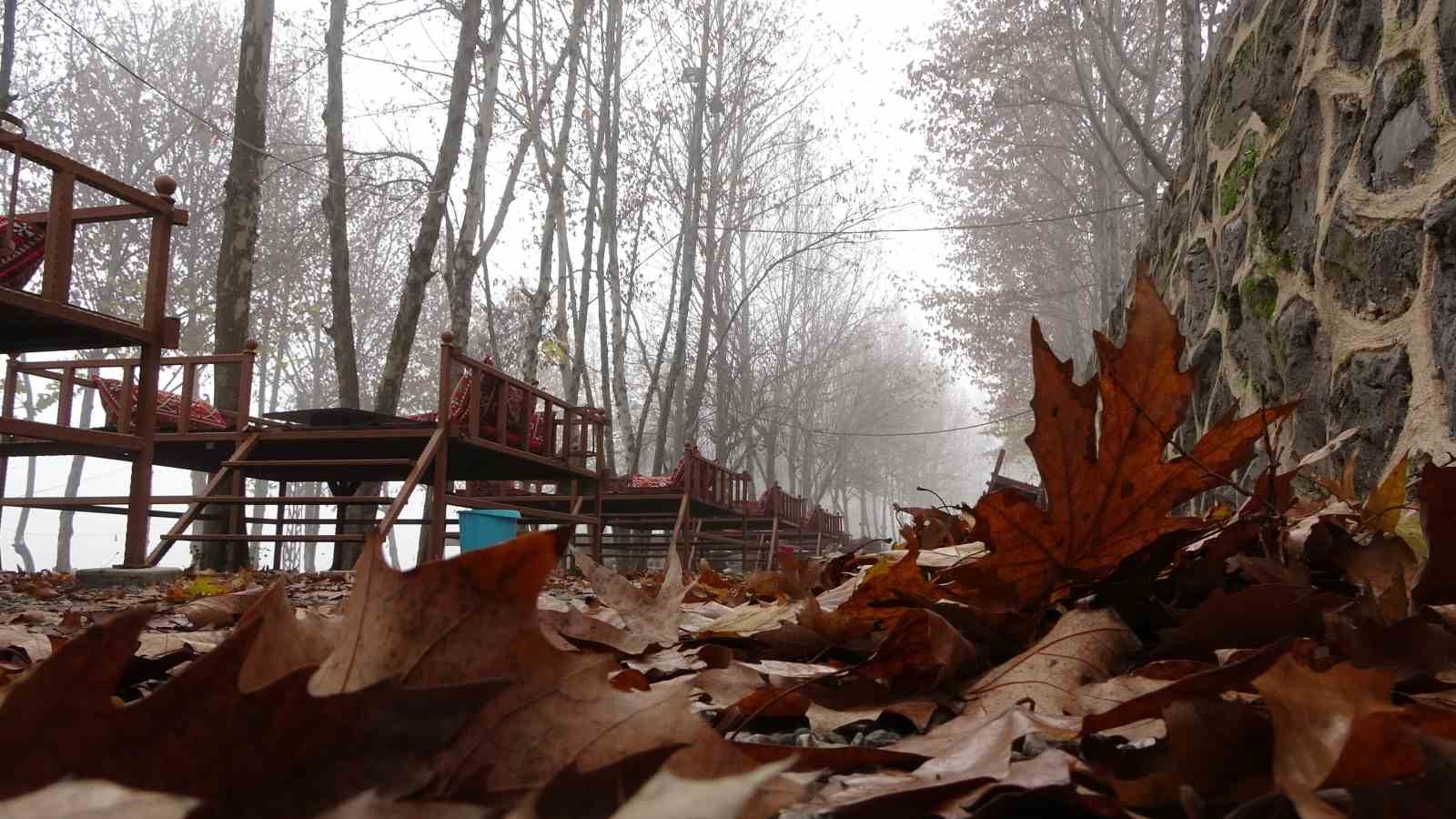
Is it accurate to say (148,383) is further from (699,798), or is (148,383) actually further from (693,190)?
(693,190)

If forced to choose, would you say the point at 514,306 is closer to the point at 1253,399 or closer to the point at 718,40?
the point at 718,40

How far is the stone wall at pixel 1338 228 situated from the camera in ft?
7.51

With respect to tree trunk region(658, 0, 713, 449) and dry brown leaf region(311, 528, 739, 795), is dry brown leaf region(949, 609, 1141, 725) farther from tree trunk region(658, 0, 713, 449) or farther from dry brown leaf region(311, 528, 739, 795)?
tree trunk region(658, 0, 713, 449)

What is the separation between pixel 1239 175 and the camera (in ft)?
12.9

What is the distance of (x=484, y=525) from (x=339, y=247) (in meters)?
5.27

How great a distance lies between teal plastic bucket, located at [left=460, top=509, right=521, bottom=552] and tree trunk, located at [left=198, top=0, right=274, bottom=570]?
3.17 m

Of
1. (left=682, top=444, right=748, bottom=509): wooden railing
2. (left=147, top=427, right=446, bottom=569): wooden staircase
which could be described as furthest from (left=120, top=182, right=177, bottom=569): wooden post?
(left=682, top=444, right=748, bottom=509): wooden railing

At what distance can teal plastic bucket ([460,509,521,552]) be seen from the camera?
248 inches

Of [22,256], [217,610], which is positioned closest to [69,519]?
[22,256]

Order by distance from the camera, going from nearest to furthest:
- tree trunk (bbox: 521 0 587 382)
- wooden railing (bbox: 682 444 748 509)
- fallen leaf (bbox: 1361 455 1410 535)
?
fallen leaf (bbox: 1361 455 1410 535) → wooden railing (bbox: 682 444 748 509) → tree trunk (bbox: 521 0 587 382)

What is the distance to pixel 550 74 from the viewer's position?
15844 millimetres

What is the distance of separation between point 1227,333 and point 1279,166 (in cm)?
74

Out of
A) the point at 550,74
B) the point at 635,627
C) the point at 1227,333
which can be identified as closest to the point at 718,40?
the point at 550,74

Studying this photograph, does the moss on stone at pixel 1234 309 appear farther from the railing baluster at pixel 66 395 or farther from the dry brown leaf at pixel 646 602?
the railing baluster at pixel 66 395
